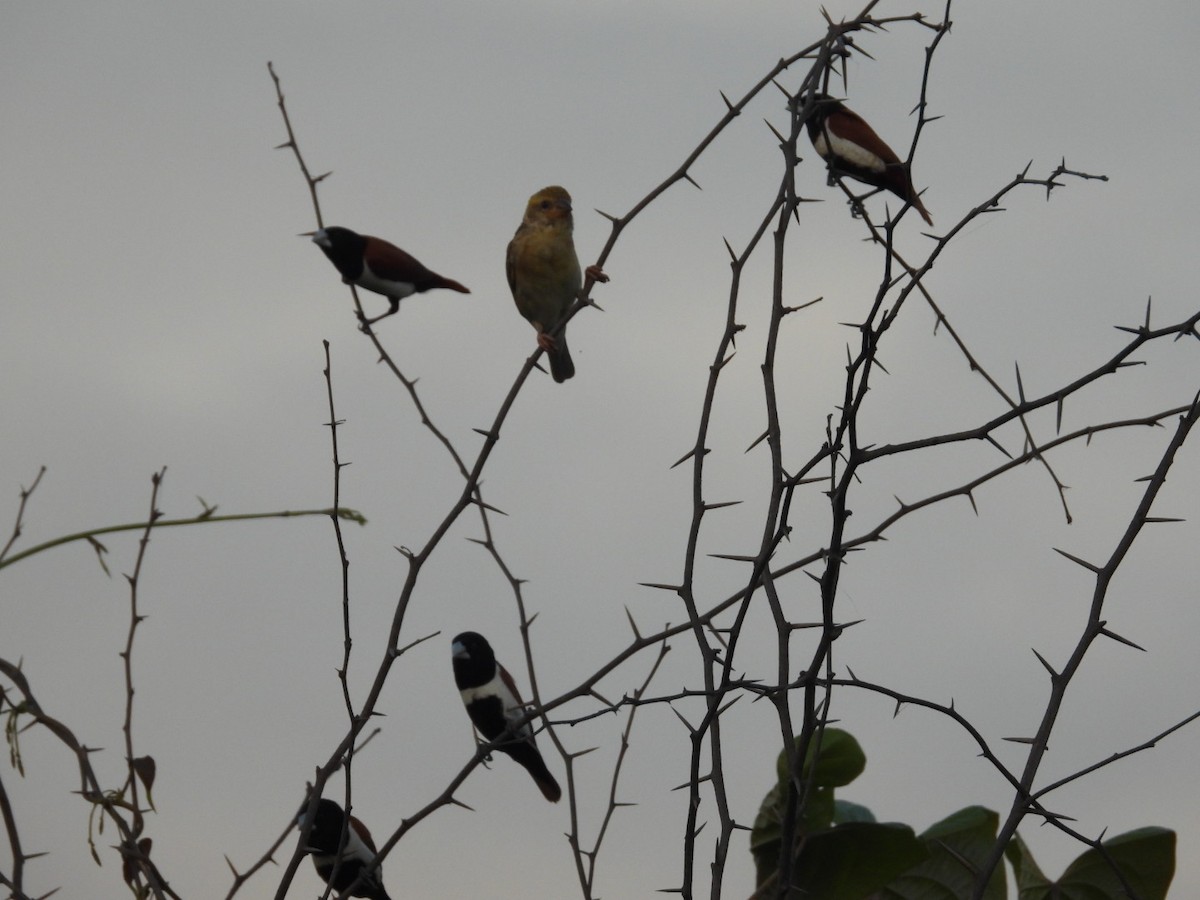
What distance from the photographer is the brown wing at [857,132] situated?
4.51 m

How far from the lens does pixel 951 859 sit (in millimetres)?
4660

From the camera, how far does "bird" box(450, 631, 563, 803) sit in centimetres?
602

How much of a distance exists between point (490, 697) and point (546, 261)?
267 cm

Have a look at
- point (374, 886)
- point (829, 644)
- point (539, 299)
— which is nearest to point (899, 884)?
point (374, 886)

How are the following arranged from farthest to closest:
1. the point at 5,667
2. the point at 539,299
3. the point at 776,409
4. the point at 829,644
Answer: the point at 539,299 → the point at 776,409 → the point at 829,644 → the point at 5,667

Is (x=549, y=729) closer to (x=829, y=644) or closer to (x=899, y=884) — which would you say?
(x=829, y=644)

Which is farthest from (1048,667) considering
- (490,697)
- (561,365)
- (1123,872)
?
(561,365)

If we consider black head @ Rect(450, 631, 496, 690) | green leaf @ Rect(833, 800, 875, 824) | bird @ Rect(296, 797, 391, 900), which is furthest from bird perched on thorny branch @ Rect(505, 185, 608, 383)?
green leaf @ Rect(833, 800, 875, 824)

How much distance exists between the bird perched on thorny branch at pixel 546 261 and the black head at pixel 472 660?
2012mm

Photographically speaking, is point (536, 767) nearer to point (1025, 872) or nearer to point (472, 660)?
point (472, 660)

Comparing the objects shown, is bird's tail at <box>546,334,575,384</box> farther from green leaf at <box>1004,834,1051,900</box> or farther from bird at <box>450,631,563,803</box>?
green leaf at <box>1004,834,1051,900</box>

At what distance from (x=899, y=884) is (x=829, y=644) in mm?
2390

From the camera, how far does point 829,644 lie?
2.76 m

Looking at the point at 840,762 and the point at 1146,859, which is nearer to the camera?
the point at 1146,859
